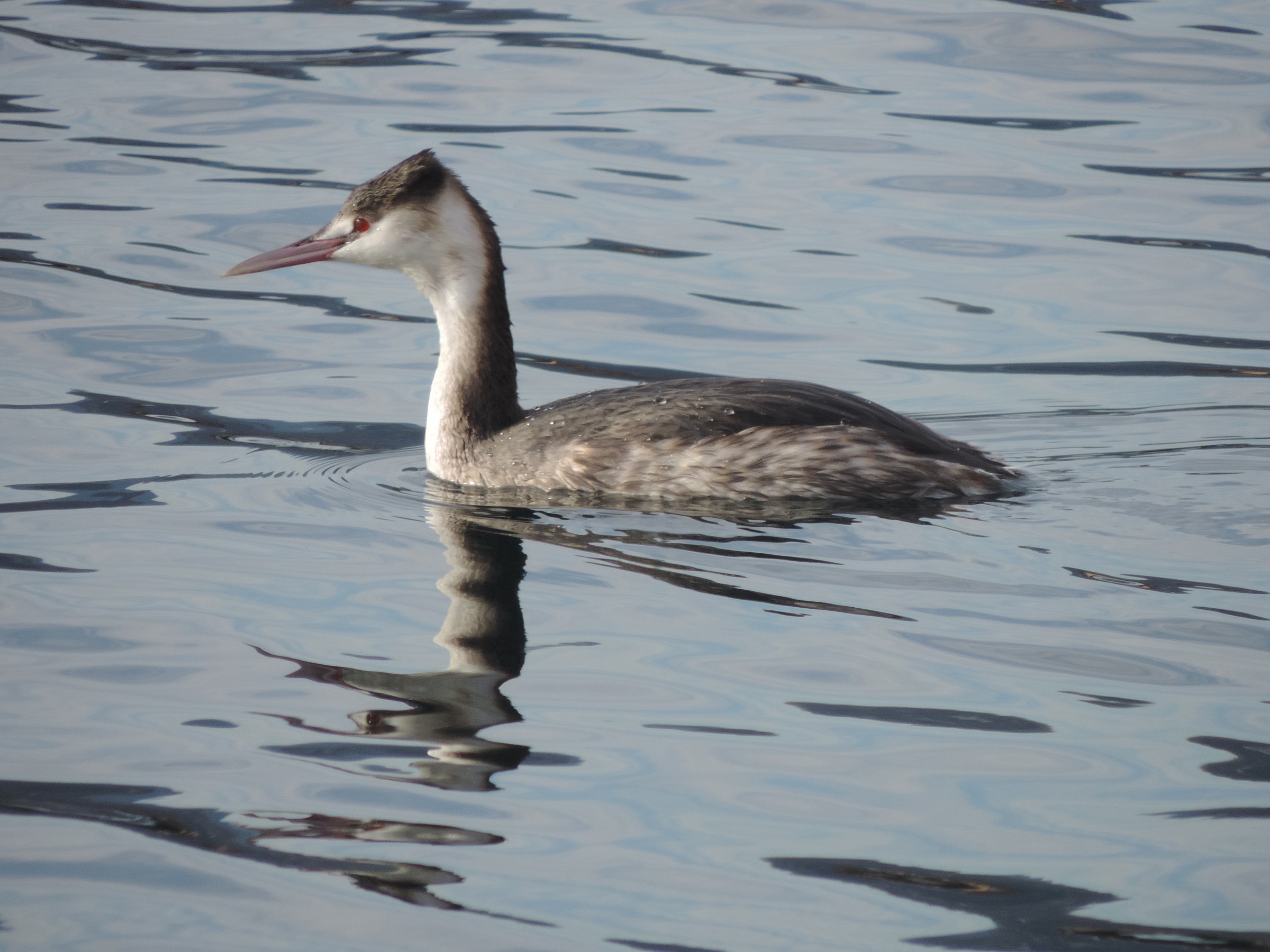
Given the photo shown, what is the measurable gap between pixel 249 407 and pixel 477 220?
6.63 feet

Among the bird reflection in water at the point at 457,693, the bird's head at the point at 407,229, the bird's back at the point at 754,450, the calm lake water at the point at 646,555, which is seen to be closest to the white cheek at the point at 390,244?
the bird's head at the point at 407,229

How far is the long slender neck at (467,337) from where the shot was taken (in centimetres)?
824

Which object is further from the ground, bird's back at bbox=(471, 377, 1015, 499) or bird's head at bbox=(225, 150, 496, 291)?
bird's head at bbox=(225, 150, 496, 291)

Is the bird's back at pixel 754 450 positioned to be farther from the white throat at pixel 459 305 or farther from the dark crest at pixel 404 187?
the dark crest at pixel 404 187

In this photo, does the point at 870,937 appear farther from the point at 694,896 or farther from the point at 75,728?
the point at 75,728

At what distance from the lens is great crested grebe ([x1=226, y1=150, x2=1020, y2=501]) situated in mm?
7609

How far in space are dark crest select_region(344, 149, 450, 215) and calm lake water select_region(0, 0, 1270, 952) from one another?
1282 millimetres

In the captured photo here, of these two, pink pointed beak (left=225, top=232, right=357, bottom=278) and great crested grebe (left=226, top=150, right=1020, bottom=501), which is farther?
pink pointed beak (left=225, top=232, right=357, bottom=278)

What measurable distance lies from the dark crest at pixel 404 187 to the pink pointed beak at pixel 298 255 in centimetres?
17

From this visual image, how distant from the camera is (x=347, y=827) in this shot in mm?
4715

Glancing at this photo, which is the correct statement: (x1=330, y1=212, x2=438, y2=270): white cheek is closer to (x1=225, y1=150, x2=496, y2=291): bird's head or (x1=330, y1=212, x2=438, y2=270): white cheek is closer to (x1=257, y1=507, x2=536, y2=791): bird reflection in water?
Answer: (x1=225, y1=150, x2=496, y2=291): bird's head

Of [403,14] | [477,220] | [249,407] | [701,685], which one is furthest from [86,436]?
[403,14]

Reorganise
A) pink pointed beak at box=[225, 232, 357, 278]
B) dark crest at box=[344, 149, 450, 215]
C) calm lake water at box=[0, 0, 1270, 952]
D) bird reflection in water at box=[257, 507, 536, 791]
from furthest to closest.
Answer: pink pointed beak at box=[225, 232, 357, 278] → dark crest at box=[344, 149, 450, 215] → bird reflection in water at box=[257, 507, 536, 791] → calm lake water at box=[0, 0, 1270, 952]

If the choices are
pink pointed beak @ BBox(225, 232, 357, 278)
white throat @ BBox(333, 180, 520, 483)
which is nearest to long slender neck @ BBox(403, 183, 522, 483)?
white throat @ BBox(333, 180, 520, 483)
